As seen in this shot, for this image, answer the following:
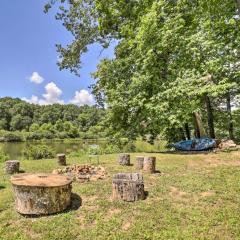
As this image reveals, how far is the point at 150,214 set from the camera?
675 centimetres

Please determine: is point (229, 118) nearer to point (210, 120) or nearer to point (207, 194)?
point (210, 120)

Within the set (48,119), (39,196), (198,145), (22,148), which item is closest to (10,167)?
(39,196)

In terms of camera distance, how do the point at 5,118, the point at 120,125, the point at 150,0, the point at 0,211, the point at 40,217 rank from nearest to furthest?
the point at 40,217
the point at 0,211
the point at 150,0
the point at 120,125
the point at 5,118

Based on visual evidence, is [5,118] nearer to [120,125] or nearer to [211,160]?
[120,125]

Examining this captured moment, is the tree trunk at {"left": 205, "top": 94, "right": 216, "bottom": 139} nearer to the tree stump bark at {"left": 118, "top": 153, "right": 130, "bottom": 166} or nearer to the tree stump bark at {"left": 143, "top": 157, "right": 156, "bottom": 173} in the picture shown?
the tree stump bark at {"left": 118, "top": 153, "right": 130, "bottom": 166}

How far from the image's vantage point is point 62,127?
84375 mm

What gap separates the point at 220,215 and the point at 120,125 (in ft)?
42.1

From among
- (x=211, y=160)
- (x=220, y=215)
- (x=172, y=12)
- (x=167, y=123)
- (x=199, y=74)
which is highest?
(x=172, y=12)

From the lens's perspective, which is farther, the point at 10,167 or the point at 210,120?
the point at 210,120

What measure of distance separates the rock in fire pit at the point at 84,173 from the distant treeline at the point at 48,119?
6087 cm

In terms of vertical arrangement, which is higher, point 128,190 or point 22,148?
point 22,148

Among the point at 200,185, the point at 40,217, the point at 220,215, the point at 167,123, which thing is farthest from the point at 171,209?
the point at 167,123

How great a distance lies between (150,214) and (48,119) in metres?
99.5

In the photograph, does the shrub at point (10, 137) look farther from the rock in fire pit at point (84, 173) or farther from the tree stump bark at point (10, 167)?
the rock in fire pit at point (84, 173)
